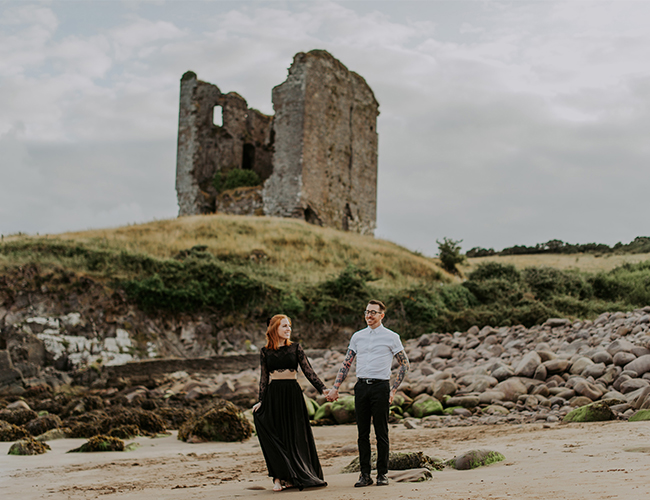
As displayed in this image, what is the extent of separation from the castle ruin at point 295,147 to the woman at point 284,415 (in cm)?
2937

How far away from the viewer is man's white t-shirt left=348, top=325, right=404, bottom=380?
5.02 m

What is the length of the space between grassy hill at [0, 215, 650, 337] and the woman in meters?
12.3

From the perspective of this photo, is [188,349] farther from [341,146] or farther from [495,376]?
[341,146]

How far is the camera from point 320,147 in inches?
1427

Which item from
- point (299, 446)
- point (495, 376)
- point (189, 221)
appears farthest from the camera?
point (189, 221)

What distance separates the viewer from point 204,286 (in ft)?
60.7

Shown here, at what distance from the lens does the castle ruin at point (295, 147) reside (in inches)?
1393

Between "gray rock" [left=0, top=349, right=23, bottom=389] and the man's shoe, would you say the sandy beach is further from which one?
"gray rock" [left=0, top=349, right=23, bottom=389]

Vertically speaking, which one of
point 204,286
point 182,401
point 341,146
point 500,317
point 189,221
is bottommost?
point 182,401

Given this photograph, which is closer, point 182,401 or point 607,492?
point 607,492

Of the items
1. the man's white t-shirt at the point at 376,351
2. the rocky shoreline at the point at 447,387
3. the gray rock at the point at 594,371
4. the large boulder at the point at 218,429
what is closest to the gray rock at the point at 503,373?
the rocky shoreline at the point at 447,387

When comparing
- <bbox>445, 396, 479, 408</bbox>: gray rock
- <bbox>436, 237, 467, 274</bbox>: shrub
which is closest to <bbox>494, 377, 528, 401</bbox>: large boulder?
<bbox>445, 396, 479, 408</bbox>: gray rock

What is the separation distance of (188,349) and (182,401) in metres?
5.26

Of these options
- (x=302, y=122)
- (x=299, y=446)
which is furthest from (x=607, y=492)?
(x=302, y=122)
